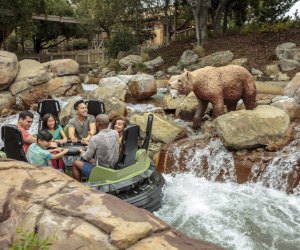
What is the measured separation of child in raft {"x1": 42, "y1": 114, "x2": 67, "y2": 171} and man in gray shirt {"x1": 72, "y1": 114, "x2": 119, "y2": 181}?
0.40 metres

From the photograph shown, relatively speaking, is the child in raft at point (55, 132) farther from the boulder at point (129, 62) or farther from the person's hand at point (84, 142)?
the boulder at point (129, 62)

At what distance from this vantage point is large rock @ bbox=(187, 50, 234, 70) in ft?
53.3

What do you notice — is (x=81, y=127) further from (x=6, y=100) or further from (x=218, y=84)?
(x=6, y=100)

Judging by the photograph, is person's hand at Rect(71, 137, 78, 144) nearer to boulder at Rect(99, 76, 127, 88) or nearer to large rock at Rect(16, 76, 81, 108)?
boulder at Rect(99, 76, 127, 88)

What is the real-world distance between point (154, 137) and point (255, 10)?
18.8 meters

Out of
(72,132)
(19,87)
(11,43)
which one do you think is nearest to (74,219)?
(72,132)

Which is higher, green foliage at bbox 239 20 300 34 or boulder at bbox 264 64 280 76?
green foliage at bbox 239 20 300 34

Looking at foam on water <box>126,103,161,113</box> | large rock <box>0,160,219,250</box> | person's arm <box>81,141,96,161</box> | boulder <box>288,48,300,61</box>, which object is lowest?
foam on water <box>126,103,161,113</box>

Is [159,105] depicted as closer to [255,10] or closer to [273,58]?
[273,58]

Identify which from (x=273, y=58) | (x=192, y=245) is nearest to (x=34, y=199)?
(x=192, y=245)

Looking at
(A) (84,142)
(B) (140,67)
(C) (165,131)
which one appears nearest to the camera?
(A) (84,142)

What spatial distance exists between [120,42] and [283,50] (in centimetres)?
1025

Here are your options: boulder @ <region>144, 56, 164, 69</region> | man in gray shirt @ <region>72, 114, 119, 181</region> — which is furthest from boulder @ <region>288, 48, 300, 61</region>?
man in gray shirt @ <region>72, 114, 119, 181</region>

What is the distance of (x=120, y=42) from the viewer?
2241 cm
